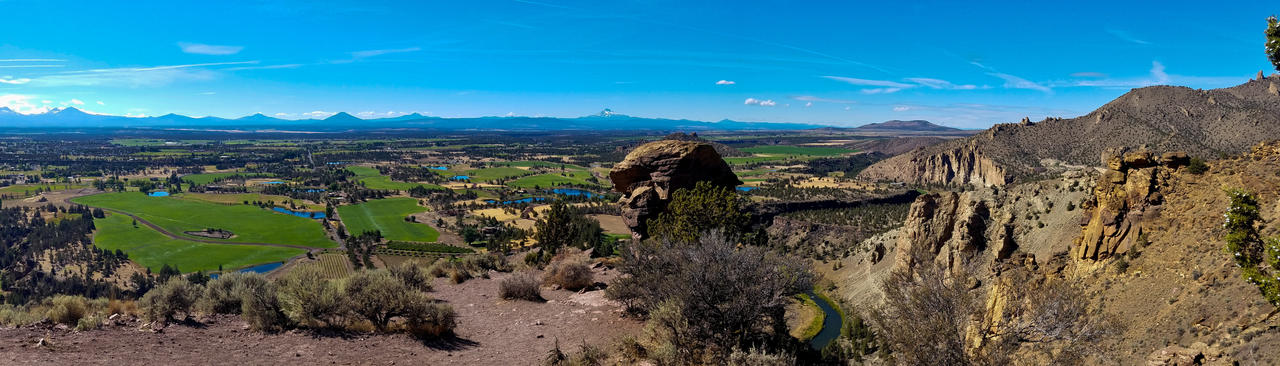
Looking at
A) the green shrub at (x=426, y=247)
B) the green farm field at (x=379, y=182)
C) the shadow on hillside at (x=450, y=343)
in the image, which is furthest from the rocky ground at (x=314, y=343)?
the green farm field at (x=379, y=182)

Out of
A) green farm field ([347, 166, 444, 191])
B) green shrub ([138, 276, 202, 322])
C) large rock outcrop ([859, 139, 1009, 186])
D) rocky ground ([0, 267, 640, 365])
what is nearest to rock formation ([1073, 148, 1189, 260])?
rocky ground ([0, 267, 640, 365])

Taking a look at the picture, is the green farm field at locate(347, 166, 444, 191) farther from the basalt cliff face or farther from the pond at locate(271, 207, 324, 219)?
the basalt cliff face

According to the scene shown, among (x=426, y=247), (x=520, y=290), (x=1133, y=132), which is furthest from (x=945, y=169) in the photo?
(x=520, y=290)

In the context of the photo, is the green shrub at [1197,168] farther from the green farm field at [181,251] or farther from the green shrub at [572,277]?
the green farm field at [181,251]

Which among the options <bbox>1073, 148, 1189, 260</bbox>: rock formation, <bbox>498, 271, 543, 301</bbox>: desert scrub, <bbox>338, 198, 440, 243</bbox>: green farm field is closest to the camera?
<bbox>1073, 148, 1189, 260</bbox>: rock formation

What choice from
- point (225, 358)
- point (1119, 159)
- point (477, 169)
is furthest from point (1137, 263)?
point (477, 169)

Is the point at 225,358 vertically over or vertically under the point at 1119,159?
under

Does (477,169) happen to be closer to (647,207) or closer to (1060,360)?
(647,207)
